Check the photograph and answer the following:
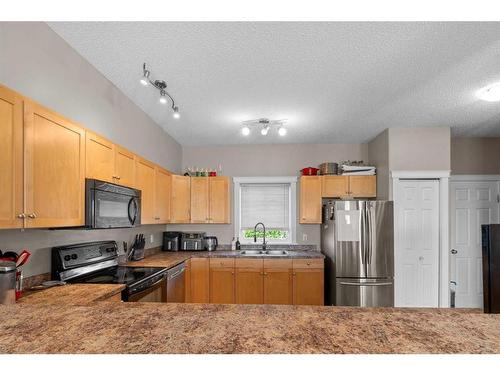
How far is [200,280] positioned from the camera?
4.17 meters

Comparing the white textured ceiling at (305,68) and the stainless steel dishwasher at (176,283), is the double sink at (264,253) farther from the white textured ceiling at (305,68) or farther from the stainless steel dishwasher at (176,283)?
the white textured ceiling at (305,68)

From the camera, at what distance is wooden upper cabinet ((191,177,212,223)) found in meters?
4.67

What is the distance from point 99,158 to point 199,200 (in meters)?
2.39

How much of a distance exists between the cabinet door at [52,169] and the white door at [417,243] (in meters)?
3.64

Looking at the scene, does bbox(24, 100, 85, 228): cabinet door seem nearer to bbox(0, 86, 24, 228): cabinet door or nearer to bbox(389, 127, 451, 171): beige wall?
bbox(0, 86, 24, 228): cabinet door

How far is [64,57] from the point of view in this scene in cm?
215

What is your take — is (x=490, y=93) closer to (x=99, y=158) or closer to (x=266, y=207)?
(x=266, y=207)

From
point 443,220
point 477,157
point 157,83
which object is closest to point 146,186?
point 157,83

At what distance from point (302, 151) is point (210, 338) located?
453cm

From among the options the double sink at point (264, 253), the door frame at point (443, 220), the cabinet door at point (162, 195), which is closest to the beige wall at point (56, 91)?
the cabinet door at point (162, 195)

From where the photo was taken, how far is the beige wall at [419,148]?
401cm

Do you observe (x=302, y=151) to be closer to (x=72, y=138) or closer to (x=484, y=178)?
(x=484, y=178)

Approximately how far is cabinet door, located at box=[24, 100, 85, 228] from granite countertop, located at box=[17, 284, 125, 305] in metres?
0.42

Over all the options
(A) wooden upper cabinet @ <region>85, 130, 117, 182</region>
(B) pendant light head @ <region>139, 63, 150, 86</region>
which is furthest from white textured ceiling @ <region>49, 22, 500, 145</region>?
(A) wooden upper cabinet @ <region>85, 130, 117, 182</region>
